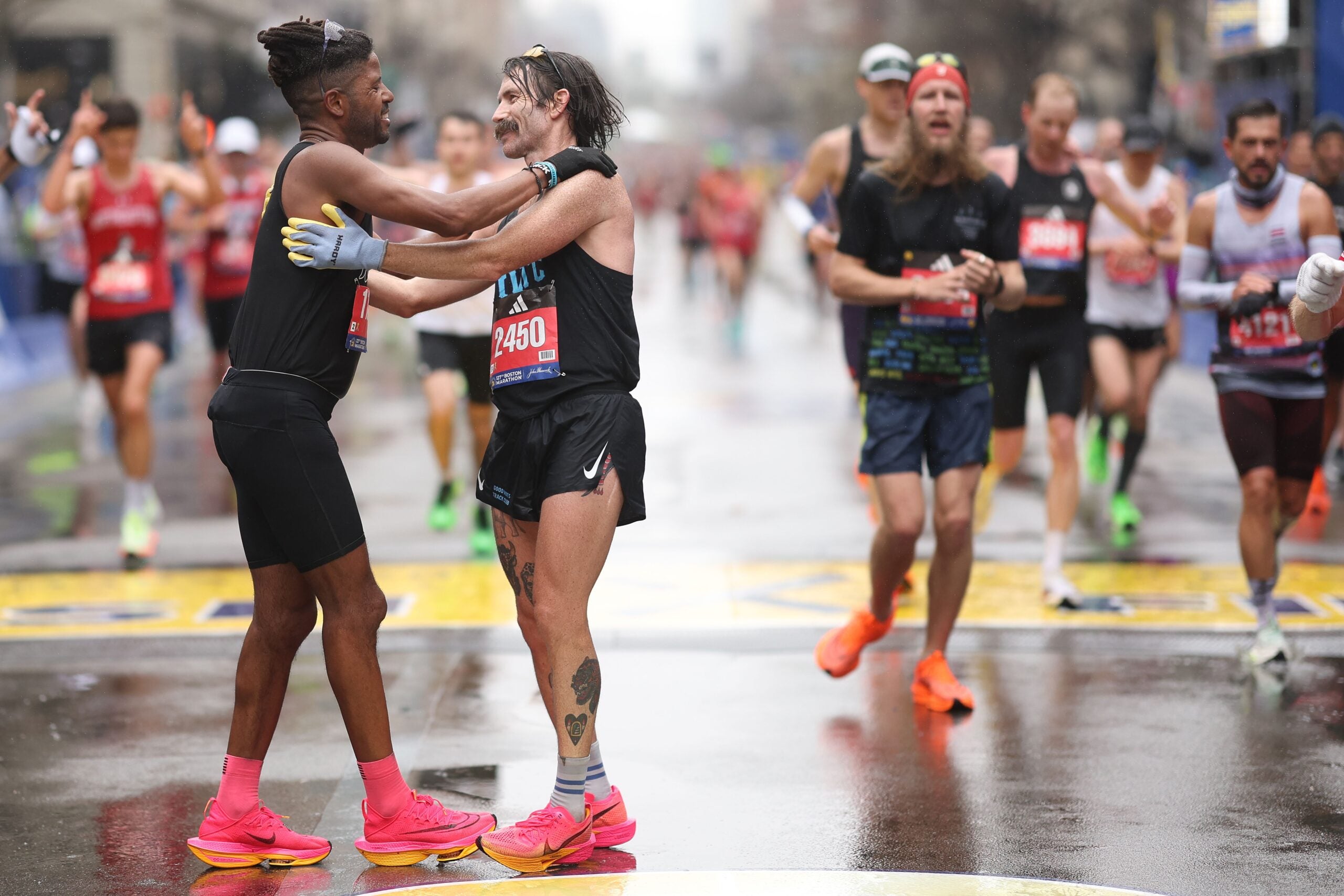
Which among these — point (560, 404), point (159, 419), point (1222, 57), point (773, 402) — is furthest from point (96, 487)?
point (1222, 57)

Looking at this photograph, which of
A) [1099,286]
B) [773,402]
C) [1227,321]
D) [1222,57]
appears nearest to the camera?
[1227,321]

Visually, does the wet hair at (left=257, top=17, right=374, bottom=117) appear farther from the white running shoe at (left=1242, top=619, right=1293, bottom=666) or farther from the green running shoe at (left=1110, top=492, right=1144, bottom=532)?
the green running shoe at (left=1110, top=492, right=1144, bottom=532)

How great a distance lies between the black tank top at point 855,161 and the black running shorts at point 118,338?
3.65 metres

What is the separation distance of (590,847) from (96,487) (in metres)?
7.80

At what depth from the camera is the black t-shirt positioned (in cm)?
580

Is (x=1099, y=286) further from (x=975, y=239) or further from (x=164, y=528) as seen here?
(x=164, y=528)

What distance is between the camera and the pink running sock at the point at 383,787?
4.41m

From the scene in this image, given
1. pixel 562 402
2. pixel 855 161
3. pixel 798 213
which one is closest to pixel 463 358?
pixel 798 213

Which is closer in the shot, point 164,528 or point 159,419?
point 164,528

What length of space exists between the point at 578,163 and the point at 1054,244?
160 inches

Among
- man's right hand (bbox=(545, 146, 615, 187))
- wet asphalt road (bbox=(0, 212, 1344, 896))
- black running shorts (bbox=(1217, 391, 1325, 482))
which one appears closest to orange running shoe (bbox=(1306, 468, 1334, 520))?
wet asphalt road (bbox=(0, 212, 1344, 896))

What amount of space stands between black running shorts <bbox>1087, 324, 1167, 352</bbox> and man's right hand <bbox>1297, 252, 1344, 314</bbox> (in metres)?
3.66

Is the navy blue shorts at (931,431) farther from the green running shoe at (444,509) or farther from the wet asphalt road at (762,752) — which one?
the green running shoe at (444,509)

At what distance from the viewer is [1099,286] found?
8781mm
